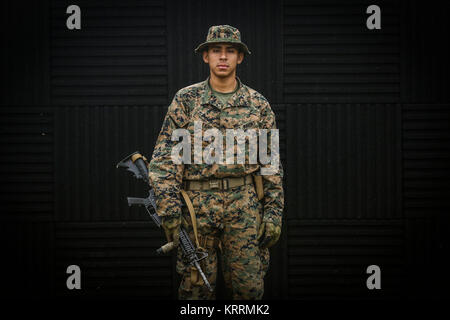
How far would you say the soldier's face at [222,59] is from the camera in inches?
133

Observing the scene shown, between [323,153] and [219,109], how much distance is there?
1.49 m

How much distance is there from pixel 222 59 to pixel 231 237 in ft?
4.78

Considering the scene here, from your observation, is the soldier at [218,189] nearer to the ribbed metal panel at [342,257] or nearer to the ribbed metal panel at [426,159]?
the ribbed metal panel at [342,257]

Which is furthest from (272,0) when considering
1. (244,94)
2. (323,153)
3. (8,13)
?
(8,13)

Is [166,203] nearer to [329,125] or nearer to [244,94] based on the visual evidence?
[244,94]

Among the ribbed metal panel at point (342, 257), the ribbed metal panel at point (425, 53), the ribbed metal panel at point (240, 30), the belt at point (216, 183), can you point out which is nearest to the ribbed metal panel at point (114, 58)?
the ribbed metal panel at point (240, 30)

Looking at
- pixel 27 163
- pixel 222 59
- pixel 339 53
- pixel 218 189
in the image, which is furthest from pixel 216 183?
pixel 27 163

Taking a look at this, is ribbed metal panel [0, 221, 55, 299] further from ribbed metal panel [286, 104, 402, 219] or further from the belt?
ribbed metal panel [286, 104, 402, 219]

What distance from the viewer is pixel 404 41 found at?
4.32 metres

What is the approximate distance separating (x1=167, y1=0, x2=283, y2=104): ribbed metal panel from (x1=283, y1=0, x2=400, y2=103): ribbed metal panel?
0.14 m

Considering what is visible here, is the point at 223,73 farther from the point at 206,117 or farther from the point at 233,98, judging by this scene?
the point at 206,117

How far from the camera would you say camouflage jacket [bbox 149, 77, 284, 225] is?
10.7 ft

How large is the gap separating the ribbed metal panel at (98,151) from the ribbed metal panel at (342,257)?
1794 millimetres

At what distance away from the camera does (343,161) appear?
4352 mm
